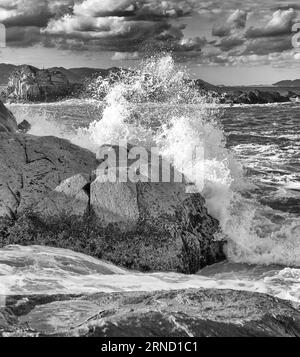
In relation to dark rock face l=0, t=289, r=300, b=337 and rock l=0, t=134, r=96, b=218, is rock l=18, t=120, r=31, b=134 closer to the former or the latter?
rock l=0, t=134, r=96, b=218

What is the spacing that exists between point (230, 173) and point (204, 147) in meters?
0.96

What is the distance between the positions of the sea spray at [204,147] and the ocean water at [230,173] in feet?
0.05

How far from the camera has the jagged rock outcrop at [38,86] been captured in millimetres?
86688

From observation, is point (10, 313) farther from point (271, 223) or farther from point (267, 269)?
point (271, 223)

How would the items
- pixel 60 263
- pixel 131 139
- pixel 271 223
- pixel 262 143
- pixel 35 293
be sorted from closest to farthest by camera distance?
pixel 35 293, pixel 60 263, pixel 271 223, pixel 131 139, pixel 262 143

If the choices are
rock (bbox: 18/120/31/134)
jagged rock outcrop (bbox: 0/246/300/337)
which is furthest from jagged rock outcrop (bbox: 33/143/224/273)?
rock (bbox: 18/120/31/134)

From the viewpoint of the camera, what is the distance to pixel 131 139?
1584 centimetres

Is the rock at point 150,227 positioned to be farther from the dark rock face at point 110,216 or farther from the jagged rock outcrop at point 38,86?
the jagged rock outcrop at point 38,86

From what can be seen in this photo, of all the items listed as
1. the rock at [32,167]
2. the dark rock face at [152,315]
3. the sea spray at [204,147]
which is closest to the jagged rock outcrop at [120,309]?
the dark rock face at [152,315]

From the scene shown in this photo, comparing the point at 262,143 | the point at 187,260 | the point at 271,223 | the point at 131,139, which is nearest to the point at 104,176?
the point at 187,260

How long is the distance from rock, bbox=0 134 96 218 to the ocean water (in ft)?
7.95

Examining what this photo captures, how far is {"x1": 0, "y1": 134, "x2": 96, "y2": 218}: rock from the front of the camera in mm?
8695

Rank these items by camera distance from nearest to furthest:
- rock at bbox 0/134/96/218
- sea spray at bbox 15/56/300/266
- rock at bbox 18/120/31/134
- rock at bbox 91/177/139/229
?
rock at bbox 91/177/139/229, rock at bbox 0/134/96/218, sea spray at bbox 15/56/300/266, rock at bbox 18/120/31/134

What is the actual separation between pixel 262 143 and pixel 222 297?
2146 centimetres
